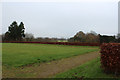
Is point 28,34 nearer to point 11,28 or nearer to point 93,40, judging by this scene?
point 11,28

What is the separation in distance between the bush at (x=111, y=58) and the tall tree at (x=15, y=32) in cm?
6886

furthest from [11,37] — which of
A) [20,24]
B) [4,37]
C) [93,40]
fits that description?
[93,40]

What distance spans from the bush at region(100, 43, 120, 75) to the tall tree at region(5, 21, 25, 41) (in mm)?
68858

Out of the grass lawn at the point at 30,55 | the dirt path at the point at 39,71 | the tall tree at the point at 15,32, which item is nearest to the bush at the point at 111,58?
the dirt path at the point at 39,71

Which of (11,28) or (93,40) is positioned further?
(11,28)

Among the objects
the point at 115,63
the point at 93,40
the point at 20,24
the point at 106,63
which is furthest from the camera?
the point at 20,24

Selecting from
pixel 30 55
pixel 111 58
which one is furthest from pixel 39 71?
pixel 30 55

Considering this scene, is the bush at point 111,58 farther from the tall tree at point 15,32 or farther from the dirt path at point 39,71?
the tall tree at point 15,32

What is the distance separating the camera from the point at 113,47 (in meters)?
4.76

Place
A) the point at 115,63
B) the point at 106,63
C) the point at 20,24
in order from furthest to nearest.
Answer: the point at 20,24, the point at 106,63, the point at 115,63

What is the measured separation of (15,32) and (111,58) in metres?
69.3

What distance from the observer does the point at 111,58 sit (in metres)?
4.74

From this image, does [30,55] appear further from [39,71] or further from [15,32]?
[15,32]

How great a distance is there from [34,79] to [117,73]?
3.54 meters
